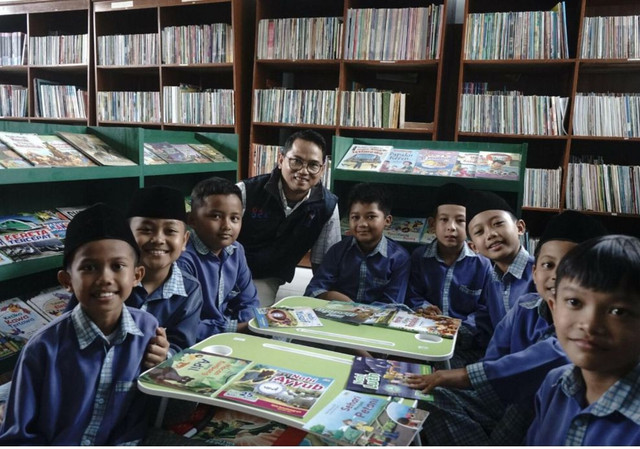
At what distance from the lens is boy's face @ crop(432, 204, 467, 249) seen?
2.18m

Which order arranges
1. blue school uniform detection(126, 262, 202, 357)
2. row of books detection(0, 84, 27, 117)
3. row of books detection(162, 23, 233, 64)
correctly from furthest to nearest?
1. row of books detection(0, 84, 27, 117)
2. row of books detection(162, 23, 233, 64)
3. blue school uniform detection(126, 262, 202, 357)

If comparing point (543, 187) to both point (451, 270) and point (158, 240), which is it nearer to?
point (451, 270)

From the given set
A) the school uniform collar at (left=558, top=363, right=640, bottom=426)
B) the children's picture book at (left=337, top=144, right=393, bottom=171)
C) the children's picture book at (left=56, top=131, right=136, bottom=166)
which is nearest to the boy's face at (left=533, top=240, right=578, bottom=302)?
the school uniform collar at (left=558, top=363, right=640, bottom=426)

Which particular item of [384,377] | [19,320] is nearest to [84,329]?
[384,377]

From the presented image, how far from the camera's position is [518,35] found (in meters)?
3.34

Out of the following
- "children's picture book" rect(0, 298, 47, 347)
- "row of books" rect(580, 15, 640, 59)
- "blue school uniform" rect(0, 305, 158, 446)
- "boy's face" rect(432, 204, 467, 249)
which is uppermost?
"row of books" rect(580, 15, 640, 59)

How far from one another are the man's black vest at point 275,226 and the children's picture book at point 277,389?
1.50m

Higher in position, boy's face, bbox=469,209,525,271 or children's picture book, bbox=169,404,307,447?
boy's face, bbox=469,209,525,271

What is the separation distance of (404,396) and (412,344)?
12.8 inches

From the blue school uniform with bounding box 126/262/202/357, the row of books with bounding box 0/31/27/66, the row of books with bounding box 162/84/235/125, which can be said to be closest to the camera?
the blue school uniform with bounding box 126/262/202/357

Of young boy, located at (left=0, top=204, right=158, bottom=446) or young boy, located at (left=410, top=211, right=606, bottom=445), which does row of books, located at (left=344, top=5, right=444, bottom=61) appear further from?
young boy, located at (left=0, top=204, right=158, bottom=446)

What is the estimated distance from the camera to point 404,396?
109 cm

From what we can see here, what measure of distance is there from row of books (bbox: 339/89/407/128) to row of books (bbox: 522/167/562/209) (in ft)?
3.41

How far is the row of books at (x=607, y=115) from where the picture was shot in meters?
3.23
